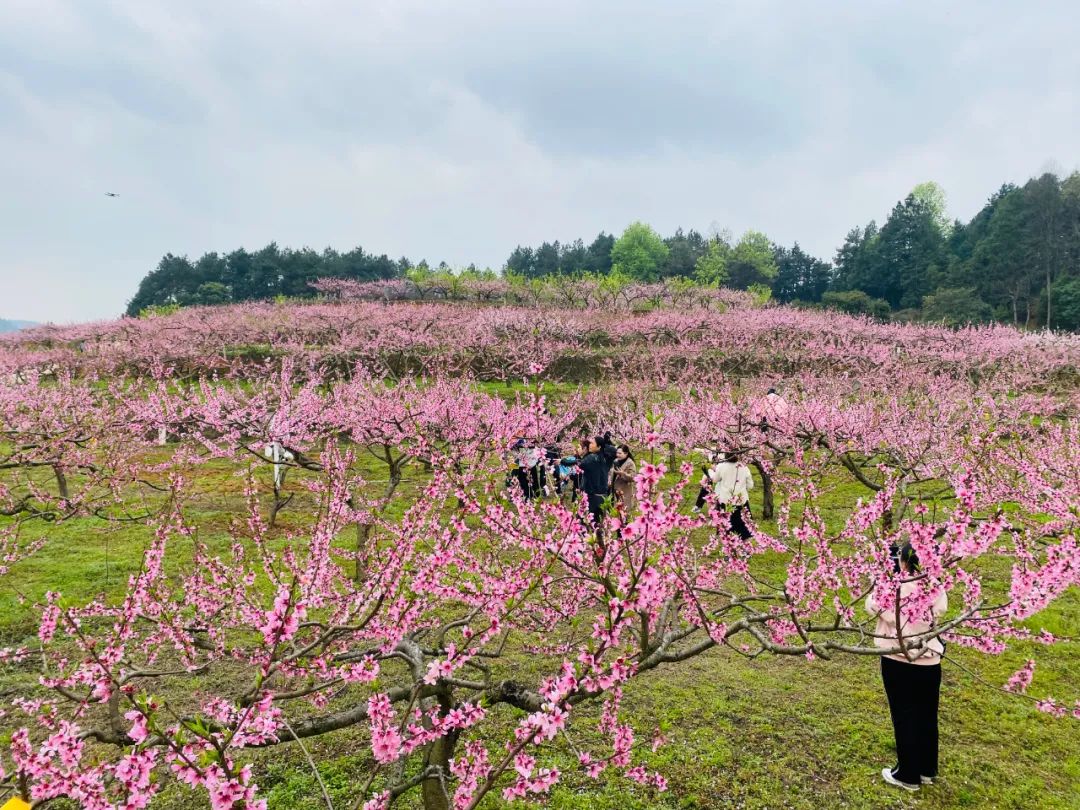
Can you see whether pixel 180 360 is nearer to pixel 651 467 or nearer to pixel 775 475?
pixel 775 475

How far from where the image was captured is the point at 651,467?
2.33m

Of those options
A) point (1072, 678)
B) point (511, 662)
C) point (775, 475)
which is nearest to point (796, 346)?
point (775, 475)

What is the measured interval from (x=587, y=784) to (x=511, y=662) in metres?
1.92

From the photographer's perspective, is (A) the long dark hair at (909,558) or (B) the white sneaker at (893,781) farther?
(B) the white sneaker at (893,781)

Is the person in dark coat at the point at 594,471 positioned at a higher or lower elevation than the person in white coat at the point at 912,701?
higher

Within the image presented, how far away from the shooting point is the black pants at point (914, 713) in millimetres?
4047

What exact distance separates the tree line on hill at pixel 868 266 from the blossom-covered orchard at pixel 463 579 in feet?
86.9

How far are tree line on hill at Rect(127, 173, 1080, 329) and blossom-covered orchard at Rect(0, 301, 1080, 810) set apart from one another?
2648 cm

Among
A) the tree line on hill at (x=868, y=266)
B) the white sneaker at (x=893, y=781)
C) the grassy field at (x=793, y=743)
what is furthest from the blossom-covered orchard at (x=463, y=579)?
the tree line on hill at (x=868, y=266)

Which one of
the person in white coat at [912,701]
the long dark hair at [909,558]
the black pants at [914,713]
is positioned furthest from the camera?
the black pants at [914,713]

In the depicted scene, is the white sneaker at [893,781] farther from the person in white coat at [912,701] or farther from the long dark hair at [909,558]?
the long dark hair at [909,558]

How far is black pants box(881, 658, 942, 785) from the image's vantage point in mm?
4047

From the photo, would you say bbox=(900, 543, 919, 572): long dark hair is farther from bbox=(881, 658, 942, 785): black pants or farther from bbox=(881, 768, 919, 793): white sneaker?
bbox=(881, 768, 919, 793): white sneaker

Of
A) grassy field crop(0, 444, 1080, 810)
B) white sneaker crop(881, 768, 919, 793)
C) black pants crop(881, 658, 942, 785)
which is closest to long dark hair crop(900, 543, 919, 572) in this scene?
grassy field crop(0, 444, 1080, 810)
